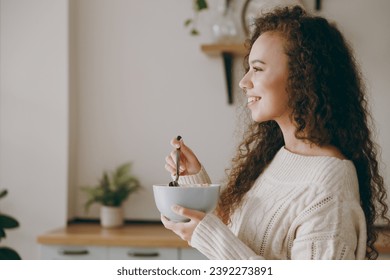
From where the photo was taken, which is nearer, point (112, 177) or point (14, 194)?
point (14, 194)

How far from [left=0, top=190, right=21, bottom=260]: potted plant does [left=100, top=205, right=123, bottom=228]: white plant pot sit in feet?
1.20

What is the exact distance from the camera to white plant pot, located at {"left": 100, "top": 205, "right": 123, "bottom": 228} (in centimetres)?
178

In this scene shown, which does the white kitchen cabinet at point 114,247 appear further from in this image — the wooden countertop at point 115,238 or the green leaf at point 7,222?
the green leaf at point 7,222

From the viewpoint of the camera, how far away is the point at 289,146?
0.78 meters

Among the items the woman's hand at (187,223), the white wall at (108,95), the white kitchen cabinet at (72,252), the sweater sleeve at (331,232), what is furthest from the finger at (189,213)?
the white wall at (108,95)

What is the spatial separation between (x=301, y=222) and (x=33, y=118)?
4.46 feet

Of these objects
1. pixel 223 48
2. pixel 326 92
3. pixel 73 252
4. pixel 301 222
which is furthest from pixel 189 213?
pixel 223 48

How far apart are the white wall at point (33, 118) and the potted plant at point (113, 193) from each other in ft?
0.40

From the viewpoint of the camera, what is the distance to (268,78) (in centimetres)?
72

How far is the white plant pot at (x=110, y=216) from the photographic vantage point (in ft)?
5.84
